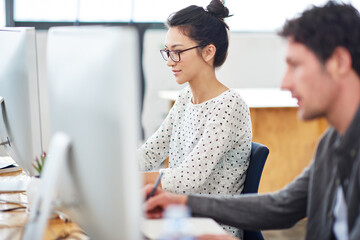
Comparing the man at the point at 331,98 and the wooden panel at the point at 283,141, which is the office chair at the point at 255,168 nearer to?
the man at the point at 331,98

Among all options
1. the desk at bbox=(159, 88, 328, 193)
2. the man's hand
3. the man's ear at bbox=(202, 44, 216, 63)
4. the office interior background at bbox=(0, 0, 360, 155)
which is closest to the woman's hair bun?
the man's ear at bbox=(202, 44, 216, 63)

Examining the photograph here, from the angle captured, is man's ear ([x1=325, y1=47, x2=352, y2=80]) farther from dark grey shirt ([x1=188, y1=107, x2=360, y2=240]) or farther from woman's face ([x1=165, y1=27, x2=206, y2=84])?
woman's face ([x1=165, y1=27, x2=206, y2=84])

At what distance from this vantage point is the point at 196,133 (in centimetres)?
186

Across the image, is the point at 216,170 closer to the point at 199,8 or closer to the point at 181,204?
the point at 181,204

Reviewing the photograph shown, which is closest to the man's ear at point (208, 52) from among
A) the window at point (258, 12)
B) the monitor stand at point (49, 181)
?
the monitor stand at point (49, 181)

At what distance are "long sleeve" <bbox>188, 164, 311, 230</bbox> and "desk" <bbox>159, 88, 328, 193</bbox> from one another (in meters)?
2.31

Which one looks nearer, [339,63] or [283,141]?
[339,63]

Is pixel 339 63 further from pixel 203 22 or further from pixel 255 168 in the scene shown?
pixel 203 22

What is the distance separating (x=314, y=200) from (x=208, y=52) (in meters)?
0.89

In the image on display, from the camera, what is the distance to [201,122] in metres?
1.86

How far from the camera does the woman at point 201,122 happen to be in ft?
5.56

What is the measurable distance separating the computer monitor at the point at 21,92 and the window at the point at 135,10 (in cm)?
328

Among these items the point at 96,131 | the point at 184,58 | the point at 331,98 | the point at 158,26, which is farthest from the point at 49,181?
the point at 158,26

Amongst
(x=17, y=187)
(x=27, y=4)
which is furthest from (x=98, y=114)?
(x=27, y=4)
